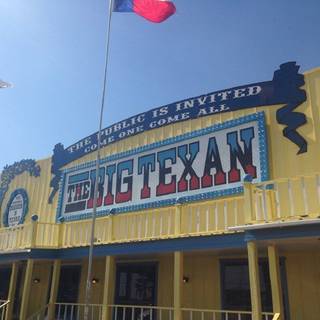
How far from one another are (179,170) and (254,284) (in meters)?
5.96

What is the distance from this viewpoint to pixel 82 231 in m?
14.4

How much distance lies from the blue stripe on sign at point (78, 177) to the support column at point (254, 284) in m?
9.91

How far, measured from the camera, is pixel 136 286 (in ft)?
47.1

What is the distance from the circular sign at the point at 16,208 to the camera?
20219mm

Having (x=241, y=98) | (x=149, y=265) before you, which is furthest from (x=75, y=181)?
(x=241, y=98)

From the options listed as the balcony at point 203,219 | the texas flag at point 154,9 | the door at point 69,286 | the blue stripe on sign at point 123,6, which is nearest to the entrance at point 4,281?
the balcony at point 203,219

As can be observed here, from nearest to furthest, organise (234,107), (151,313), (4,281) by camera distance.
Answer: (151,313), (234,107), (4,281)

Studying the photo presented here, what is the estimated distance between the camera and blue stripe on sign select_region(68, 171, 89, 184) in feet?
57.5

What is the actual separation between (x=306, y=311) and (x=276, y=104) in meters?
5.54

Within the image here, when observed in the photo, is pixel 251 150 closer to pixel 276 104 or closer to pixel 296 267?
pixel 276 104

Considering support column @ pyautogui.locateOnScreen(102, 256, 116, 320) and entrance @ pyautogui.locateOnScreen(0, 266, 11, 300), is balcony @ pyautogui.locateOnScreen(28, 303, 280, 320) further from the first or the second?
entrance @ pyautogui.locateOnScreen(0, 266, 11, 300)

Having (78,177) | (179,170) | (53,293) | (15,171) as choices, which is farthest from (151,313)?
(15,171)

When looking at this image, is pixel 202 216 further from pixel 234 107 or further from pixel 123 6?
pixel 123 6

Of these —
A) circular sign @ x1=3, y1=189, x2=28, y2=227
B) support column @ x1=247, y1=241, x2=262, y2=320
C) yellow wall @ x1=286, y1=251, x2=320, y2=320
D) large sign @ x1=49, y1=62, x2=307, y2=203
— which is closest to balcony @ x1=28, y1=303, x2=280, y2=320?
yellow wall @ x1=286, y1=251, x2=320, y2=320
